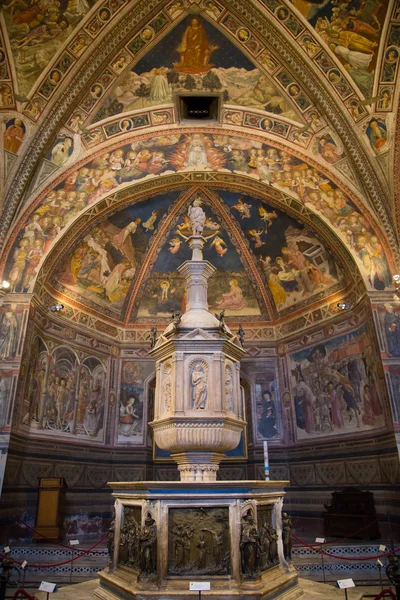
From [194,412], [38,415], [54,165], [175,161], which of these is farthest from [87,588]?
[175,161]

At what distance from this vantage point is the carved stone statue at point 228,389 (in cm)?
696

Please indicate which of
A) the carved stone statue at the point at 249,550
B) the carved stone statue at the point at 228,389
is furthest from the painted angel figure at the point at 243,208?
the carved stone statue at the point at 249,550

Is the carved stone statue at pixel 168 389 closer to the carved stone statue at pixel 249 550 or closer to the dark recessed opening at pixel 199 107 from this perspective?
the carved stone statue at pixel 249 550

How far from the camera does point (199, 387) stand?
6.72m

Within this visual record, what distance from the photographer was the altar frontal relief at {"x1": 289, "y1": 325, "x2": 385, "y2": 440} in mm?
11773

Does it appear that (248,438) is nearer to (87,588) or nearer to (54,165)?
(87,588)

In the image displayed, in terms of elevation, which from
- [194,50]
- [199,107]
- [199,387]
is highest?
[194,50]

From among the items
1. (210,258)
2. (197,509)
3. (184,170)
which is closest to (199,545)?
(197,509)

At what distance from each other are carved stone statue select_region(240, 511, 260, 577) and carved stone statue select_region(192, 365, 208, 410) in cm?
185

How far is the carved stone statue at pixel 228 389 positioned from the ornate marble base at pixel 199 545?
4.74ft

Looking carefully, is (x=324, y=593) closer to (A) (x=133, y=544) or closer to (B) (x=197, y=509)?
(B) (x=197, y=509)

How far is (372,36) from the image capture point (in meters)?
9.76

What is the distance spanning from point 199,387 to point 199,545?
210cm

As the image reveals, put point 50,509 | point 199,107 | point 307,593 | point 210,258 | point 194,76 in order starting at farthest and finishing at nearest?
point 210,258
point 199,107
point 194,76
point 50,509
point 307,593
